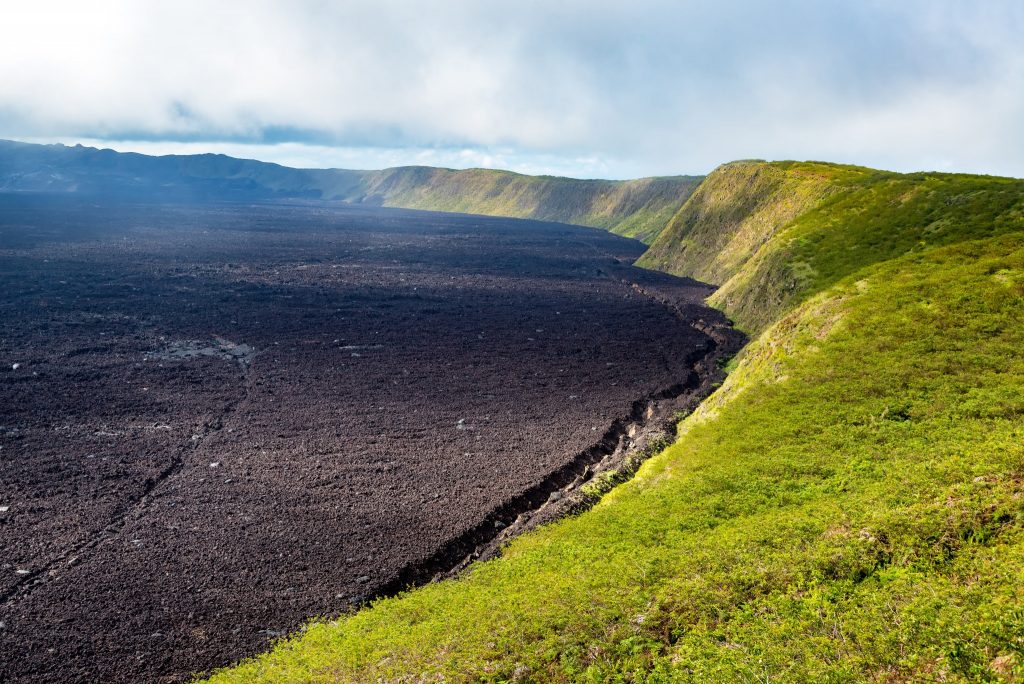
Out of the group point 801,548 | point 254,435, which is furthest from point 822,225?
point 254,435

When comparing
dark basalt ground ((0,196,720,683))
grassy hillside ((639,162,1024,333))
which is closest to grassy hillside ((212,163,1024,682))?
dark basalt ground ((0,196,720,683))

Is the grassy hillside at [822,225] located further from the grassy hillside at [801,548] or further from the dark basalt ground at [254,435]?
the grassy hillside at [801,548]

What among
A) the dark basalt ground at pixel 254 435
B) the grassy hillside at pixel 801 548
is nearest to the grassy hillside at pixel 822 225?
the dark basalt ground at pixel 254 435

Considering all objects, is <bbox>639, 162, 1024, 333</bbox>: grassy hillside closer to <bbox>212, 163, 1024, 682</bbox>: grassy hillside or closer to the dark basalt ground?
the dark basalt ground

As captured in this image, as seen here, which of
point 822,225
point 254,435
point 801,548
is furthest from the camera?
point 822,225

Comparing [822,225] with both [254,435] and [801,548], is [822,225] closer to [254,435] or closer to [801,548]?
[801,548]

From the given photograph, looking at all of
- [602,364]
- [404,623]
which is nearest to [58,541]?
[404,623]

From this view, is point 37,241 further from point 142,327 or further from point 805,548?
point 805,548
